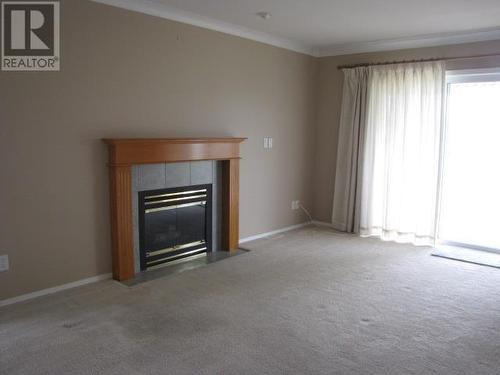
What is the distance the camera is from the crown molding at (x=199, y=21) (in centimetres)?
370

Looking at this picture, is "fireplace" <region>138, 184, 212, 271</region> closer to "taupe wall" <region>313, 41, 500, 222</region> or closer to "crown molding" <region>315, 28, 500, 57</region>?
"taupe wall" <region>313, 41, 500, 222</region>

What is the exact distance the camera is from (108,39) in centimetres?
357

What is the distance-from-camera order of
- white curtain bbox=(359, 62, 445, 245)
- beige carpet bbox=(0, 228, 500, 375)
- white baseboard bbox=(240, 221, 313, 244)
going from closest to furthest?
1. beige carpet bbox=(0, 228, 500, 375)
2. white curtain bbox=(359, 62, 445, 245)
3. white baseboard bbox=(240, 221, 313, 244)

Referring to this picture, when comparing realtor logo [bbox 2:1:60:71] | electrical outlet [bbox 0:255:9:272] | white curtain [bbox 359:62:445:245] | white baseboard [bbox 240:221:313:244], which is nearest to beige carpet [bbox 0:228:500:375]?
electrical outlet [bbox 0:255:9:272]

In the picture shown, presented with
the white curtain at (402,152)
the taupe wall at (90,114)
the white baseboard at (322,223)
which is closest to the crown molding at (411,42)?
the white curtain at (402,152)

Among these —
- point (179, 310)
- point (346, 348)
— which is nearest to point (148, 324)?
point (179, 310)

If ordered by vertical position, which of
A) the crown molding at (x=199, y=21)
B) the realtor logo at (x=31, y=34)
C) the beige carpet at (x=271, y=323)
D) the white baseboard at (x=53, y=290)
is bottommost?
the beige carpet at (x=271, y=323)

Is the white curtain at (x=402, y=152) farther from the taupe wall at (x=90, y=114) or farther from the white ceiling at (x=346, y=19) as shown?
the taupe wall at (x=90, y=114)

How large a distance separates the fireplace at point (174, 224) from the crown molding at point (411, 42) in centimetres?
261

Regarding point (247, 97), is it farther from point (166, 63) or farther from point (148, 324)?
point (148, 324)

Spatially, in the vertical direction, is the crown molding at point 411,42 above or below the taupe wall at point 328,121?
above

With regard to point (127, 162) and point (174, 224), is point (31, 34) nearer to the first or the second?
point (127, 162)

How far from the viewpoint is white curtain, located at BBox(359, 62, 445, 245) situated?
498cm

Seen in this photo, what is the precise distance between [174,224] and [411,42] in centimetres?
346
